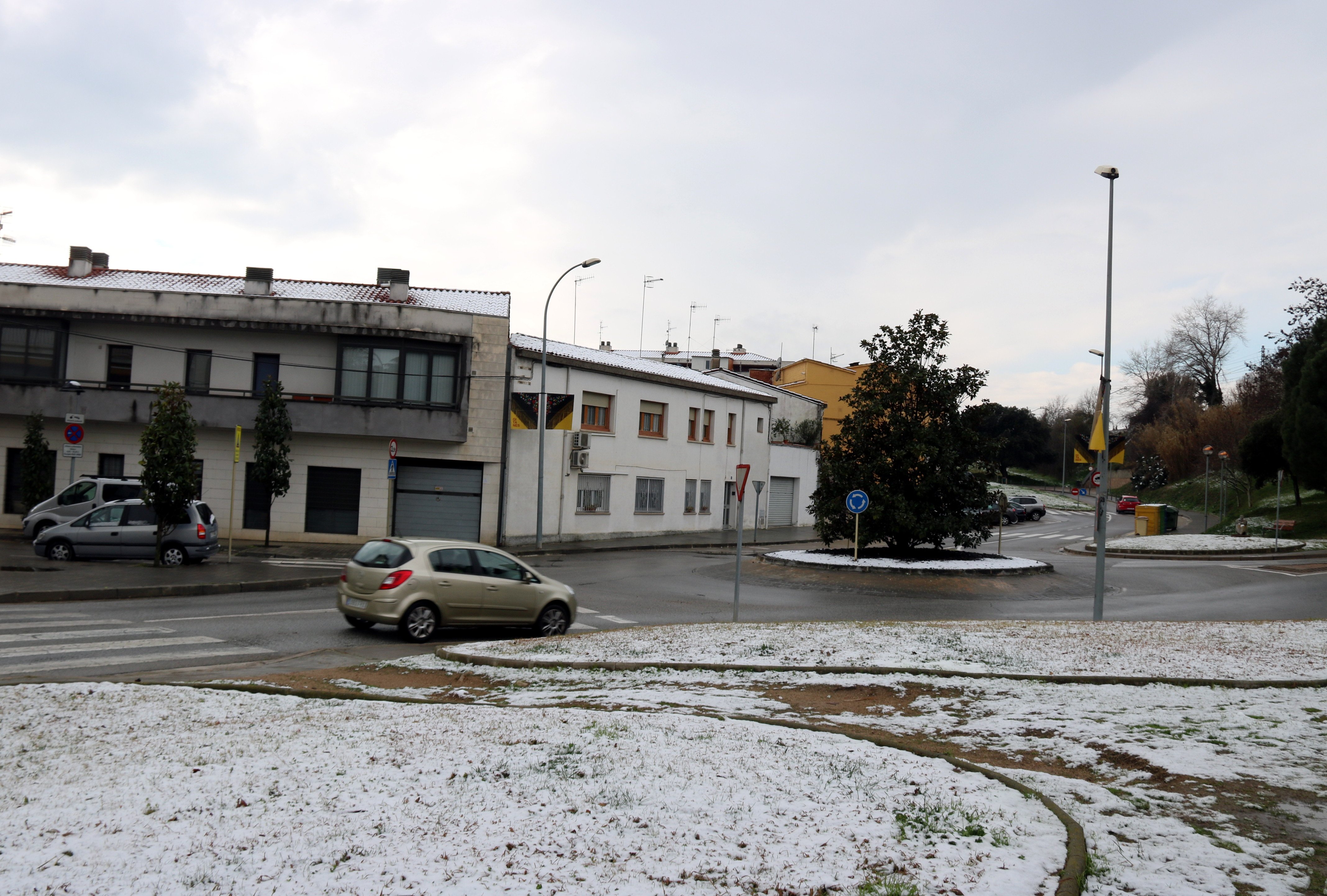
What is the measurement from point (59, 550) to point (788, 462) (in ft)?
105

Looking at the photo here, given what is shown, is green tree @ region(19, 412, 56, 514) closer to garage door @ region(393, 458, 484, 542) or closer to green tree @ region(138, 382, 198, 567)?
green tree @ region(138, 382, 198, 567)

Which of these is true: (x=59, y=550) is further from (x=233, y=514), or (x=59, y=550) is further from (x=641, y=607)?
(x=641, y=607)

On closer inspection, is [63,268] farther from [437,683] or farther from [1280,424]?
[1280,424]

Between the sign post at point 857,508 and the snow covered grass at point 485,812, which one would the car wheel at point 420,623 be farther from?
the sign post at point 857,508

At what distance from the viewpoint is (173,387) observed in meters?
20.9

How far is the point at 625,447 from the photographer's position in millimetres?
36594

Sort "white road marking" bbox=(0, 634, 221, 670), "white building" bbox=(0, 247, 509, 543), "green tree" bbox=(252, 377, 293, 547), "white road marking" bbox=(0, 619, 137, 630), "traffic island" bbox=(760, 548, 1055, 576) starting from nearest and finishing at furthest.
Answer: "white road marking" bbox=(0, 634, 221, 670) < "white road marking" bbox=(0, 619, 137, 630) < "traffic island" bbox=(760, 548, 1055, 576) < "green tree" bbox=(252, 377, 293, 547) < "white building" bbox=(0, 247, 509, 543)

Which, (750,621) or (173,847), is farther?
(750,621)

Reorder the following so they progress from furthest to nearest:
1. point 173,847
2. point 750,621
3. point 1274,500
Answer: point 1274,500
point 750,621
point 173,847

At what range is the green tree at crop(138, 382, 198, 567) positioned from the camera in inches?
792

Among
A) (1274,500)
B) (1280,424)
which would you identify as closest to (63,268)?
(1280,424)

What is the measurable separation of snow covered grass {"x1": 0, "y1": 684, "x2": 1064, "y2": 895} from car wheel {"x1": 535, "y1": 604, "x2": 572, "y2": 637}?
7.94 m

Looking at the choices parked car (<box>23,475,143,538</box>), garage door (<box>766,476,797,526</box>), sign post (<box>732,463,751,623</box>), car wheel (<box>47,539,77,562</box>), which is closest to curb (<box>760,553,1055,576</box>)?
sign post (<box>732,463,751,623</box>)

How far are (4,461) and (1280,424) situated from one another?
52.3 m
